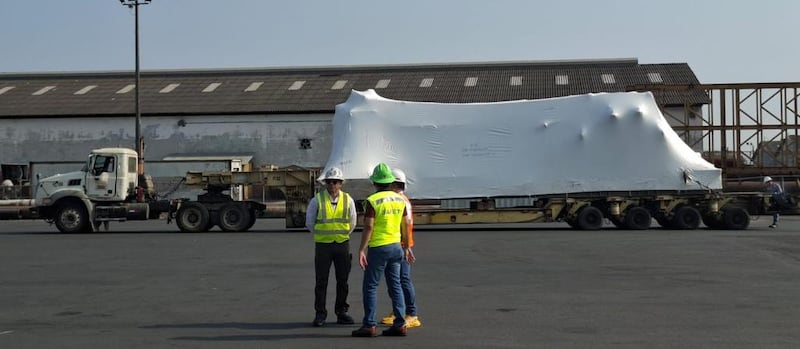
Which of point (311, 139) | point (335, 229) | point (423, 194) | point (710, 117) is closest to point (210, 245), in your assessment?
point (423, 194)

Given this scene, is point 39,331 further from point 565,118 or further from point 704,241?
point 565,118

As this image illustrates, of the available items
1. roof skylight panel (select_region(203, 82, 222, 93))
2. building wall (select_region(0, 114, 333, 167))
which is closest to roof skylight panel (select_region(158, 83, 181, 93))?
roof skylight panel (select_region(203, 82, 222, 93))

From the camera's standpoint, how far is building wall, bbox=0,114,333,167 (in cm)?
5519

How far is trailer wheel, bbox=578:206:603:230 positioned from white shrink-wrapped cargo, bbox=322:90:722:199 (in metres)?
0.61

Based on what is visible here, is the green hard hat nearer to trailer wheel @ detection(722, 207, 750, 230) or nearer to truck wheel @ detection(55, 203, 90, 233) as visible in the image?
trailer wheel @ detection(722, 207, 750, 230)

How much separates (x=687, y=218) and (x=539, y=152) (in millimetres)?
4639

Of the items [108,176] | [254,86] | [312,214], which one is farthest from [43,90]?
[312,214]

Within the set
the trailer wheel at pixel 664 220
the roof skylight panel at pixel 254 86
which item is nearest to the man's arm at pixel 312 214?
the trailer wheel at pixel 664 220

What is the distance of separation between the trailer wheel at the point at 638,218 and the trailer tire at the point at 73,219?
16.0 m

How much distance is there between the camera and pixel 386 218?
9258mm

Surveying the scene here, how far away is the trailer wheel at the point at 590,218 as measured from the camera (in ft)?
91.0

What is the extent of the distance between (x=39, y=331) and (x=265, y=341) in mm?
2454

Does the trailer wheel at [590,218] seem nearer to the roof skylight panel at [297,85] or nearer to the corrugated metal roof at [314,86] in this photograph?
the corrugated metal roof at [314,86]

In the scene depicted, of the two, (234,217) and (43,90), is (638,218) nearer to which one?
(234,217)
